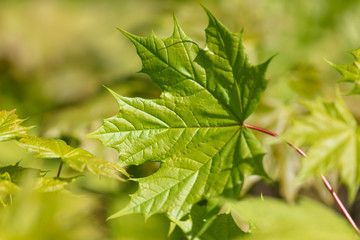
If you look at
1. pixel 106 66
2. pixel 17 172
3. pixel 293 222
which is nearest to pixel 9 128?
pixel 17 172

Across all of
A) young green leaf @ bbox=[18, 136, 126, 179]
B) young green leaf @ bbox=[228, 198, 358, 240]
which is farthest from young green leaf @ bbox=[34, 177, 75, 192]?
young green leaf @ bbox=[228, 198, 358, 240]

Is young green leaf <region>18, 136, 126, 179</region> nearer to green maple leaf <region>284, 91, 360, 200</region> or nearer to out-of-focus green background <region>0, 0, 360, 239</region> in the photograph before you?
out-of-focus green background <region>0, 0, 360, 239</region>

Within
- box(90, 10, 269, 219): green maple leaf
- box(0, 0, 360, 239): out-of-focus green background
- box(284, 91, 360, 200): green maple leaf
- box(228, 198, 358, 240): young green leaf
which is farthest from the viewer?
box(0, 0, 360, 239): out-of-focus green background

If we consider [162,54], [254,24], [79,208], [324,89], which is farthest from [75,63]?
[79,208]

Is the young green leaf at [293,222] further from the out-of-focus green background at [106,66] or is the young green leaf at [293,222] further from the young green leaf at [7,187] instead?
the young green leaf at [7,187]

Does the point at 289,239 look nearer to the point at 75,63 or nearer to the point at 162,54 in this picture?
the point at 162,54

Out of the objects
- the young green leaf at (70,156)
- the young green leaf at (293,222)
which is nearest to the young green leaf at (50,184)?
the young green leaf at (70,156)
